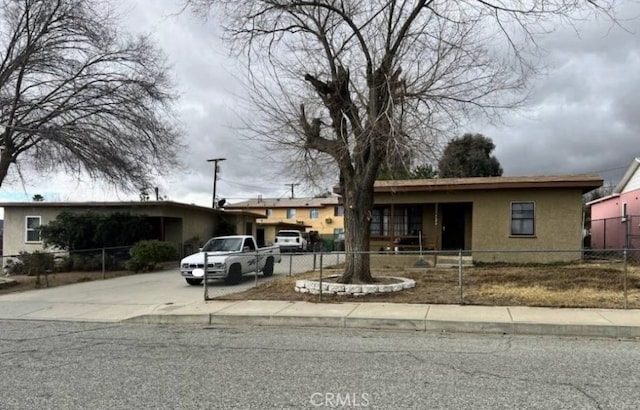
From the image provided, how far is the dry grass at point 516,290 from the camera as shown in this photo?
1132 cm

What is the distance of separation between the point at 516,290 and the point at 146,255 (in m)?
15.5

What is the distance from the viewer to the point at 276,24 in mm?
14352

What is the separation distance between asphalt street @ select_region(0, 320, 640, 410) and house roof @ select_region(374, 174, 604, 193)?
11.0 m

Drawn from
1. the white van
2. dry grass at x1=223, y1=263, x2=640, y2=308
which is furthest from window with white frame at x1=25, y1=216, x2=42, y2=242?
dry grass at x1=223, y1=263, x2=640, y2=308

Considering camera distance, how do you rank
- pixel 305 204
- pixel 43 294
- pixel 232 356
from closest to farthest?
pixel 232 356 → pixel 43 294 → pixel 305 204

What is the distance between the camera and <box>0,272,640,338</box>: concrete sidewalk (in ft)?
30.0

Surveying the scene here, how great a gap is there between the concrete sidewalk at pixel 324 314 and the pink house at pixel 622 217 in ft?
52.5

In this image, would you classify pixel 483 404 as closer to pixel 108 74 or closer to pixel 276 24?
pixel 276 24

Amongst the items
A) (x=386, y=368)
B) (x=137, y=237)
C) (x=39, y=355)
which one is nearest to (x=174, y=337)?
(x=39, y=355)

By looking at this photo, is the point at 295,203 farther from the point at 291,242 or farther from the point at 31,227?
the point at 31,227

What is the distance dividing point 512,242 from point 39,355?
17382mm

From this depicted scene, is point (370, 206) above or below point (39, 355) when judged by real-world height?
above

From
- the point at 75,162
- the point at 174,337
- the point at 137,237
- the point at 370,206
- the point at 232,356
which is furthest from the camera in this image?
the point at 137,237

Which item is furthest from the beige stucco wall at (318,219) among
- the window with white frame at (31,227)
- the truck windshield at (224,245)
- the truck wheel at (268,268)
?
the truck windshield at (224,245)
